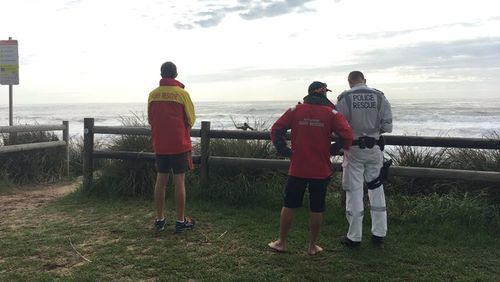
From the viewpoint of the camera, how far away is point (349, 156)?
187 inches

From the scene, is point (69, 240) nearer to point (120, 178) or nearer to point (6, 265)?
point (6, 265)

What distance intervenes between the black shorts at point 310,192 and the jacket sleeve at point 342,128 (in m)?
0.42

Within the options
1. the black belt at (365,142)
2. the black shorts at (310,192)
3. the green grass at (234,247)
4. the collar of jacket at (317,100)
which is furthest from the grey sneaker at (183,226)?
the black belt at (365,142)

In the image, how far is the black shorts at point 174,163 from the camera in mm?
5180

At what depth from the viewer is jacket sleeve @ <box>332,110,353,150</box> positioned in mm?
4312

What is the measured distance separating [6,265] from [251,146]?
3990mm

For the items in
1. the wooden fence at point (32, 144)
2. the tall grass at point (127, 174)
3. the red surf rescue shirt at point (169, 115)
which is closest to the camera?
the red surf rescue shirt at point (169, 115)

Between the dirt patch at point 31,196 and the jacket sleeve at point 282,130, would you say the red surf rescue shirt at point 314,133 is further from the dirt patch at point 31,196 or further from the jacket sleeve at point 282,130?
the dirt patch at point 31,196

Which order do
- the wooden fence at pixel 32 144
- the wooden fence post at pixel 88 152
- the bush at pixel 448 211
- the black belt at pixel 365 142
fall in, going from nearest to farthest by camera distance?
the black belt at pixel 365 142 → the bush at pixel 448 211 → the wooden fence post at pixel 88 152 → the wooden fence at pixel 32 144

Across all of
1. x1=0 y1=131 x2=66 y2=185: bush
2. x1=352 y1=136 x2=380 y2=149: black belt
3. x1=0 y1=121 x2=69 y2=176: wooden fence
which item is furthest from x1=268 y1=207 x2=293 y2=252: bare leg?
x1=0 y1=131 x2=66 y2=185: bush

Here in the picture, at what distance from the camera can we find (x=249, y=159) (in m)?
6.52

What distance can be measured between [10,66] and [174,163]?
6200mm

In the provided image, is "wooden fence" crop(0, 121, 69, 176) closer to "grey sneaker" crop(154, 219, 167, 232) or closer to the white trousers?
"grey sneaker" crop(154, 219, 167, 232)

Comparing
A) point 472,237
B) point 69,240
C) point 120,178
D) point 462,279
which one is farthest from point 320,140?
point 120,178
